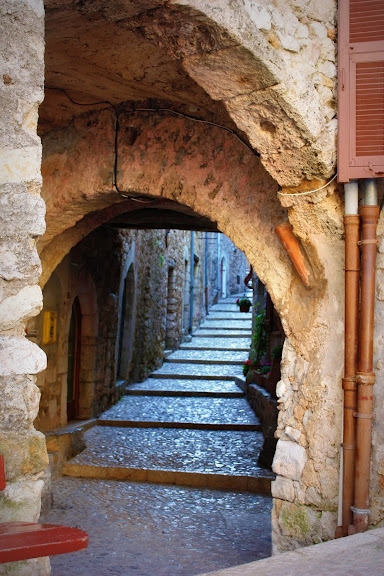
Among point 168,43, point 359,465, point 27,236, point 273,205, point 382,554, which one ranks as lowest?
point 382,554

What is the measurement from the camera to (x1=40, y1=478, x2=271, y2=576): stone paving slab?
3982 millimetres

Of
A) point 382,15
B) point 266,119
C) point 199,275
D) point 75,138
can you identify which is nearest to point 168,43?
point 266,119

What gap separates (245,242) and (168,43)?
1.39m

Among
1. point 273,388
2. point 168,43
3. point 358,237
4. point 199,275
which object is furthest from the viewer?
point 199,275

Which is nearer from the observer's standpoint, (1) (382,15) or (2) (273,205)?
(1) (382,15)

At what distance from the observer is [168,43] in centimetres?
309

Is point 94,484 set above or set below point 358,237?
below

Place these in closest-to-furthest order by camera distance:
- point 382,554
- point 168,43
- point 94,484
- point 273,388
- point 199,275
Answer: point 382,554 → point 168,43 → point 94,484 → point 273,388 → point 199,275

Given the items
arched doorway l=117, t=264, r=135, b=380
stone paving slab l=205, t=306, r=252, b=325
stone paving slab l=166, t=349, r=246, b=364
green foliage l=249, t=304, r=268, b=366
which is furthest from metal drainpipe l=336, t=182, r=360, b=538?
stone paving slab l=205, t=306, r=252, b=325

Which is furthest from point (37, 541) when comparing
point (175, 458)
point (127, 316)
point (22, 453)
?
point (127, 316)

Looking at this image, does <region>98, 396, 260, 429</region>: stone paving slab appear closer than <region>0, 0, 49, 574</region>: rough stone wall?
No

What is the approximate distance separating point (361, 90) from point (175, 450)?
15.8 feet

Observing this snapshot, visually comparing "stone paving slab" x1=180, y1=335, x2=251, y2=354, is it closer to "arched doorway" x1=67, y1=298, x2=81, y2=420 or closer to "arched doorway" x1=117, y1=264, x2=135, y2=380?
"arched doorway" x1=117, y1=264, x2=135, y2=380

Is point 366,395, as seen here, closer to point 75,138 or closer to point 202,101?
point 202,101
